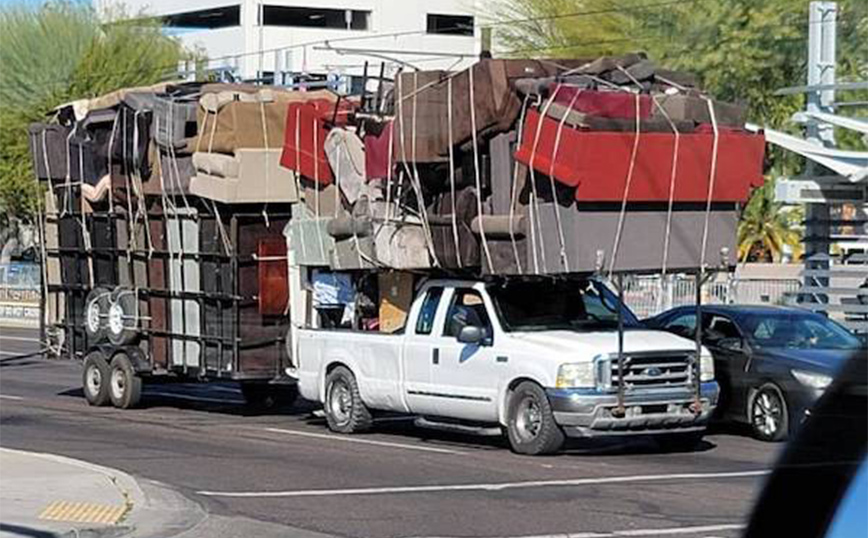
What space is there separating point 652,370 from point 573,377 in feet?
2.98

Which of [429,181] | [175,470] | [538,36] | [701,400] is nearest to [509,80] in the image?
[429,181]

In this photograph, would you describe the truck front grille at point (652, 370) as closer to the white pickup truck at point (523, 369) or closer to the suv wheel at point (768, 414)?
the white pickup truck at point (523, 369)

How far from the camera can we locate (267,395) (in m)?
23.1

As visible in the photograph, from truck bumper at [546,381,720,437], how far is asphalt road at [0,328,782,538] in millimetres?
304

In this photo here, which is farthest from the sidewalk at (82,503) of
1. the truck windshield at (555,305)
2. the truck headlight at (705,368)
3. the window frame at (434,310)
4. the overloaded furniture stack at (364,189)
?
the truck headlight at (705,368)

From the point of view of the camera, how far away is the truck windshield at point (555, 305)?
1756cm

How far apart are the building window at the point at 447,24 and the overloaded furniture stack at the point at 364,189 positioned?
64.0 meters

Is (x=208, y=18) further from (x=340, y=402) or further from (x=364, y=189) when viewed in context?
(x=340, y=402)

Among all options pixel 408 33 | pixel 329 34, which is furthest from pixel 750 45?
pixel 329 34

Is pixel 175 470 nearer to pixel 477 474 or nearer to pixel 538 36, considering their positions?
pixel 477 474

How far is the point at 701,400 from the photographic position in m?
16.9

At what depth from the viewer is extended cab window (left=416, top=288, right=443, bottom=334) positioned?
18.2 metres

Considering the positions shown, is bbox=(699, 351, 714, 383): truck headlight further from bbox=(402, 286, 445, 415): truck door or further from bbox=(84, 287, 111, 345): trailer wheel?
bbox=(84, 287, 111, 345): trailer wheel

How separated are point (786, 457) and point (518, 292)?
50.1ft
